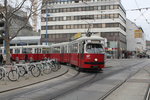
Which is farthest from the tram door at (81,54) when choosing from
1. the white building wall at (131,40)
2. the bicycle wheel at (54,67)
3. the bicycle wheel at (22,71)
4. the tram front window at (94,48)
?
the white building wall at (131,40)

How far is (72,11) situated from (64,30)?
6.66 meters

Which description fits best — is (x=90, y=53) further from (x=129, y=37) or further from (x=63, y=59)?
(x=129, y=37)

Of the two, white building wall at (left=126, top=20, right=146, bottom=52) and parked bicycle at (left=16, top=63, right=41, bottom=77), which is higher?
white building wall at (left=126, top=20, right=146, bottom=52)

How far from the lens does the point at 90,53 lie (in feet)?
64.2

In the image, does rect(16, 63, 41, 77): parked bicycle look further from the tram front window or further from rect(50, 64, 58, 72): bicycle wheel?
the tram front window

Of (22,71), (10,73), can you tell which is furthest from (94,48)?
(10,73)

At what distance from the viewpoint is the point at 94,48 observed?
20.0 m

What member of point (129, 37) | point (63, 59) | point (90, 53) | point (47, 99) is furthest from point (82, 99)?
point (129, 37)

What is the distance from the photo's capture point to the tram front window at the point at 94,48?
64.9 ft

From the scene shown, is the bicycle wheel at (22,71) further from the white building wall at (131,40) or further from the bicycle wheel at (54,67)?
the white building wall at (131,40)

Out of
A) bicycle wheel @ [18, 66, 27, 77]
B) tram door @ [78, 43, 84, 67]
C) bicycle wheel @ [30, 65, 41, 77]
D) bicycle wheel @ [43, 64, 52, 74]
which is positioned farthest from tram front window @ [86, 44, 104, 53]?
bicycle wheel @ [18, 66, 27, 77]

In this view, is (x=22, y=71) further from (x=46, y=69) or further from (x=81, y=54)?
(x=81, y=54)

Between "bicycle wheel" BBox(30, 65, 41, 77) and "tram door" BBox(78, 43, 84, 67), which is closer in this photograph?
"bicycle wheel" BBox(30, 65, 41, 77)

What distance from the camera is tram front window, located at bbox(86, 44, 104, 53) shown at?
779 inches
